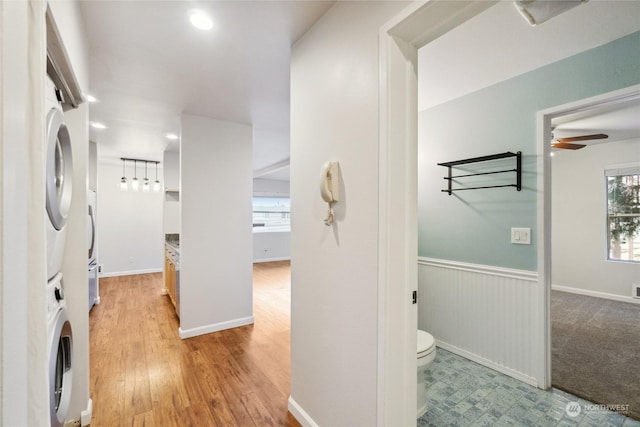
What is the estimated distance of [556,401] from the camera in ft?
6.35

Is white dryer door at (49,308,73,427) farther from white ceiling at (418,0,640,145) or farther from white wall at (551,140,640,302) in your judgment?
white wall at (551,140,640,302)

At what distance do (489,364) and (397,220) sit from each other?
2.07m

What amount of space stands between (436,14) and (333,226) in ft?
3.46

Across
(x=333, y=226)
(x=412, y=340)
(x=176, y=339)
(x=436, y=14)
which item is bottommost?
(x=176, y=339)

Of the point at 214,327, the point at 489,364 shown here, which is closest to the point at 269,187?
the point at 214,327

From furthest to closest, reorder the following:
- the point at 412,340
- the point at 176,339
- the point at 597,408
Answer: the point at 176,339 < the point at 597,408 < the point at 412,340

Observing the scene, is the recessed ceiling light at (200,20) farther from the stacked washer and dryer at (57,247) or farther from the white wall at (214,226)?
the white wall at (214,226)

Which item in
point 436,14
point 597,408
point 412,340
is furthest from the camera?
point 597,408

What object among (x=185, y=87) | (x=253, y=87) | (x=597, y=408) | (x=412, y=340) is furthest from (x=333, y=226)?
(x=597, y=408)

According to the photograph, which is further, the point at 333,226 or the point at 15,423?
the point at 333,226

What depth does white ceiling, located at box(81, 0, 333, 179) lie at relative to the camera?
5.04 ft

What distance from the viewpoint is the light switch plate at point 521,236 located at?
2.17 meters

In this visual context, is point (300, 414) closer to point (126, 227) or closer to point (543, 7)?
point (543, 7)

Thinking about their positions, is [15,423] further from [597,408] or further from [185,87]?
[597,408]
